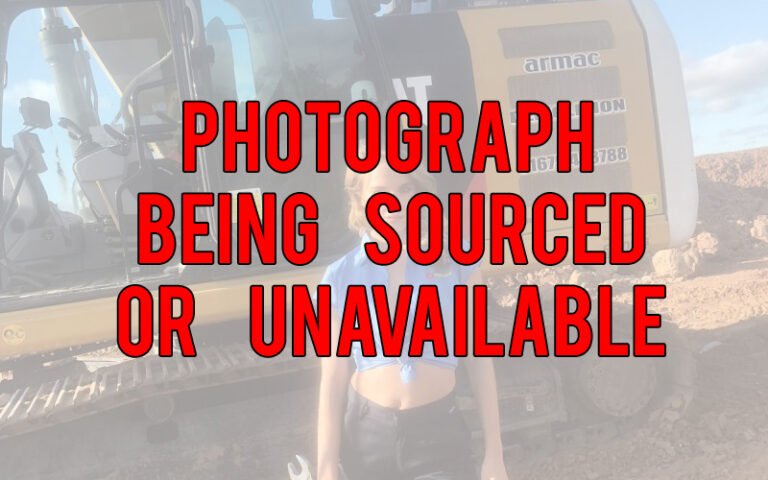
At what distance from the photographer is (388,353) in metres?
2.49

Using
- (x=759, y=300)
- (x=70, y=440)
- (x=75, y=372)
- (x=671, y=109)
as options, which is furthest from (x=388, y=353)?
(x=759, y=300)

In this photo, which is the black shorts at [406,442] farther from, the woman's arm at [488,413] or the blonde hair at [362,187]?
the blonde hair at [362,187]

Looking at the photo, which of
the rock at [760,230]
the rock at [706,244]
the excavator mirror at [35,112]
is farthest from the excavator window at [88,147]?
the rock at [760,230]

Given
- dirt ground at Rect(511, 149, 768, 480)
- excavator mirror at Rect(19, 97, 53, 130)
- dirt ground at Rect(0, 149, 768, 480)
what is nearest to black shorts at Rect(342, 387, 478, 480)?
dirt ground at Rect(0, 149, 768, 480)

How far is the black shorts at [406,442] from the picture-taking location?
2453 millimetres

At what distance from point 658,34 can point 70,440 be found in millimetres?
3982

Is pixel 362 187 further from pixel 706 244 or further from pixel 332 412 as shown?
pixel 706 244

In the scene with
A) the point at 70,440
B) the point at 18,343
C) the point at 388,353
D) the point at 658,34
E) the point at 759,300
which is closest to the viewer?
the point at 388,353

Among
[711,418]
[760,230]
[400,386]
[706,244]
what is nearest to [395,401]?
[400,386]

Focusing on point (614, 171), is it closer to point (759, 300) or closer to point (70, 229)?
point (70, 229)

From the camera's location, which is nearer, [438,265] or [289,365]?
[438,265]

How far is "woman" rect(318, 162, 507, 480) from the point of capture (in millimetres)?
2451

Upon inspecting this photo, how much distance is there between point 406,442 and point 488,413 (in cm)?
29

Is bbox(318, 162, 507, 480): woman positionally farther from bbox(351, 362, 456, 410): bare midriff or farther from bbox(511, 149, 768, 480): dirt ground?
bbox(511, 149, 768, 480): dirt ground
